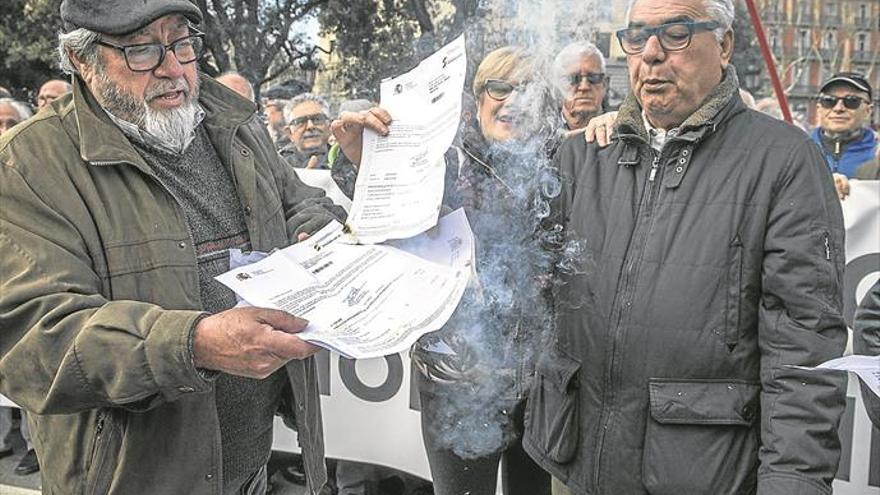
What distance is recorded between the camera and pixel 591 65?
3.35m

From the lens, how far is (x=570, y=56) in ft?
10.6

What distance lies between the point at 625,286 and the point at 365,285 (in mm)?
787

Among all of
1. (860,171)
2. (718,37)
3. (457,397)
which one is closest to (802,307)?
(718,37)

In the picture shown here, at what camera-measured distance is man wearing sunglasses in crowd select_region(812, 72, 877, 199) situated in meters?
4.85

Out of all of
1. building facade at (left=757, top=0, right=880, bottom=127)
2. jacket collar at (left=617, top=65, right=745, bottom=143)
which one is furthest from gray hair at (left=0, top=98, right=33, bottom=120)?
building facade at (left=757, top=0, right=880, bottom=127)

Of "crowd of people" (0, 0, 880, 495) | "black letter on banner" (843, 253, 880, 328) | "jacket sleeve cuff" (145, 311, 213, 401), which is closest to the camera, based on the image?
"jacket sleeve cuff" (145, 311, 213, 401)

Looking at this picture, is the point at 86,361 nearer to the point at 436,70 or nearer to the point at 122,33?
the point at 122,33

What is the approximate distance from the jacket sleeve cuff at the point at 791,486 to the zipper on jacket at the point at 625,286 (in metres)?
0.41

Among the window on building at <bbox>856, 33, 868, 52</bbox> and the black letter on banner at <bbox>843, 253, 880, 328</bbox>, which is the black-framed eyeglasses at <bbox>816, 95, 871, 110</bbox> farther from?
the window on building at <bbox>856, 33, 868, 52</bbox>

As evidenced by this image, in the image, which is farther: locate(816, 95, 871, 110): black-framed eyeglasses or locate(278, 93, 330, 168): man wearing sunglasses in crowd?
locate(278, 93, 330, 168): man wearing sunglasses in crowd

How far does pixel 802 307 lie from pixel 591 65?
5.68 feet

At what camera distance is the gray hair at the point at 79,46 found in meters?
1.93

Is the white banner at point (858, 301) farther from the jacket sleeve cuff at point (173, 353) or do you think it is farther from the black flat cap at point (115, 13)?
the black flat cap at point (115, 13)

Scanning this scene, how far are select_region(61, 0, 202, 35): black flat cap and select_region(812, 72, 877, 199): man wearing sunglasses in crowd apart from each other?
162 inches
